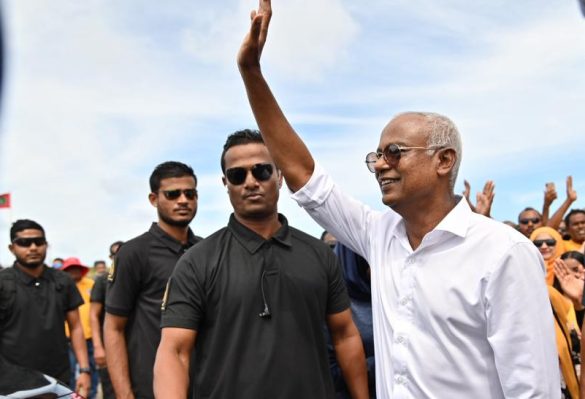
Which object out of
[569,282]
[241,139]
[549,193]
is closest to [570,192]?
[549,193]

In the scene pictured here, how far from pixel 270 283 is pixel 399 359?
83 cm

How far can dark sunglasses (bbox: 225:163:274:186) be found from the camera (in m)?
3.08

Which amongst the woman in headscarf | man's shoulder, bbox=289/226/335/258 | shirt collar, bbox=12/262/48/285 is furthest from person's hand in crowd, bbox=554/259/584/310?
shirt collar, bbox=12/262/48/285

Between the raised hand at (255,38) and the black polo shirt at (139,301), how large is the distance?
6.80ft

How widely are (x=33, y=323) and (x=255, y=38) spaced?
4.29m

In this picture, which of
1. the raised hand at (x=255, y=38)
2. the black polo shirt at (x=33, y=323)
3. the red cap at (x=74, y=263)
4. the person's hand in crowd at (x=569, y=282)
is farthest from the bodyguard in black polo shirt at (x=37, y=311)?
the raised hand at (x=255, y=38)

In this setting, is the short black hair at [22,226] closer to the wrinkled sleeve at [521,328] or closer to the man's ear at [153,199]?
the man's ear at [153,199]

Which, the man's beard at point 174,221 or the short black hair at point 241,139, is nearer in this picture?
the short black hair at point 241,139

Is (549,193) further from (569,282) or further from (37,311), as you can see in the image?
(37,311)

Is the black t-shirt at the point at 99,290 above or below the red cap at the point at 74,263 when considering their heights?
below

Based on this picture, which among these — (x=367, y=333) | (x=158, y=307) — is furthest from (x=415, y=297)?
(x=158, y=307)

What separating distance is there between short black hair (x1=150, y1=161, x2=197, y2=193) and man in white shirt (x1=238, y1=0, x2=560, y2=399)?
2.30 metres

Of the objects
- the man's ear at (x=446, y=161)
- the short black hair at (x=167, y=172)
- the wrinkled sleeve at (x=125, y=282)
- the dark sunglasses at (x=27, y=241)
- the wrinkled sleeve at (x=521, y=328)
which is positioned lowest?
the wrinkled sleeve at (x=521, y=328)

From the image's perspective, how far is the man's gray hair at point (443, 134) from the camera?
7.78 feet
